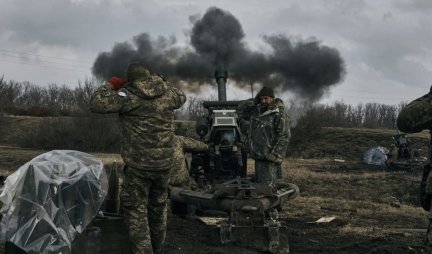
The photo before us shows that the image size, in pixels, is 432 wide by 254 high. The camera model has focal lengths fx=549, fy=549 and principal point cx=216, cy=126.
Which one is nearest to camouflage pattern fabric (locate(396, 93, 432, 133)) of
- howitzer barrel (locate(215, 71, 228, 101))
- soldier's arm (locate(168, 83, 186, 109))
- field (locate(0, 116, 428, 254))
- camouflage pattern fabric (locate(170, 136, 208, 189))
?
field (locate(0, 116, 428, 254))

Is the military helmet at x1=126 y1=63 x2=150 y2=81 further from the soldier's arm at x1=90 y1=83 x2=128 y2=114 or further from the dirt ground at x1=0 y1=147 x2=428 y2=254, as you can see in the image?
the dirt ground at x1=0 y1=147 x2=428 y2=254

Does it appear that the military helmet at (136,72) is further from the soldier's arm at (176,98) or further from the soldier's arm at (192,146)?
the soldier's arm at (192,146)

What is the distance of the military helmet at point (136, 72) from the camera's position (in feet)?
17.3

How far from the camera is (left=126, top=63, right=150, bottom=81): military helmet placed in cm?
528

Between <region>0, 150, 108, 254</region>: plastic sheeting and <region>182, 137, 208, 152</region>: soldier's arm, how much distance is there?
4312mm

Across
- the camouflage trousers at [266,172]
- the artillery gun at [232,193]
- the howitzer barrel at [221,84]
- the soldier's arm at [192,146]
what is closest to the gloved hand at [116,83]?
the artillery gun at [232,193]

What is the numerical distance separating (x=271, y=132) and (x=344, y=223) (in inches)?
87.7

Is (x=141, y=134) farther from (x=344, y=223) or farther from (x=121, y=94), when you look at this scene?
(x=344, y=223)

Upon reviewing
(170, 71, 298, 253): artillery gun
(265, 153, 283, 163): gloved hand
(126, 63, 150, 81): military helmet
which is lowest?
(170, 71, 298, 253): artillery gun

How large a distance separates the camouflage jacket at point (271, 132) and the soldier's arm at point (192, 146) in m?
1.70

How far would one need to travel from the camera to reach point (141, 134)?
522cm

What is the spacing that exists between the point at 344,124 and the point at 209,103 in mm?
40093

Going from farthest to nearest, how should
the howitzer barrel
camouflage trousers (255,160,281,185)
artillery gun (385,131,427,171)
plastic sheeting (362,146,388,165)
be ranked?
plastic sheeting (362,146,388,165) < artillery gun (385,131,427,171) < the howitzer barrel < camouflage trousers (255,160,281,185)

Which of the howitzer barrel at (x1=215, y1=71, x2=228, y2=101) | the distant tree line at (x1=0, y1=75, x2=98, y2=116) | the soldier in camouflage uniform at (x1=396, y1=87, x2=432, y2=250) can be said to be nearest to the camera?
the soldier in camouflage uniform at (x1=396, y1=87, x2=432, y2=250)
